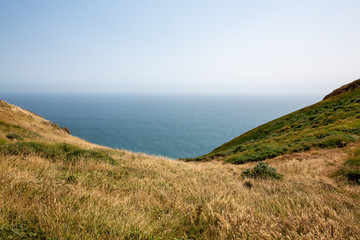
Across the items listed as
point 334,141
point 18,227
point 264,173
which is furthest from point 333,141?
point 18,227

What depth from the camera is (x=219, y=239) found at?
8.33 ft

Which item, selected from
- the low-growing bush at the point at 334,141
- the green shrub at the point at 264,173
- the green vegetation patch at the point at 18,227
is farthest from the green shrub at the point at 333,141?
the green vegetation patch at the point at 18,227

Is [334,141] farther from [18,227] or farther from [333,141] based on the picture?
[18,227]

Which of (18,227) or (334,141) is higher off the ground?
(18,227)

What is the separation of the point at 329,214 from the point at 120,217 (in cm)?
354

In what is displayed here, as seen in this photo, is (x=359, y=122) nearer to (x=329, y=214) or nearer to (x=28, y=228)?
(x=329, y=214)

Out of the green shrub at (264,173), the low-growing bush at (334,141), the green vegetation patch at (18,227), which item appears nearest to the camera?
the green vegetation patch at (18,227)

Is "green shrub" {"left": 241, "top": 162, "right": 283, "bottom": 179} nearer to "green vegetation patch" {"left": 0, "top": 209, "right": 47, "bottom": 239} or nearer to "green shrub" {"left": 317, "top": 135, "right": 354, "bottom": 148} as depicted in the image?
"green vegetation patch" {"left": 0, "top": 209, "right": 47, "bottom": 239}

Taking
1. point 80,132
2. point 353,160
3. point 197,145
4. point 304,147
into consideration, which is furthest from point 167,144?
point 353,160

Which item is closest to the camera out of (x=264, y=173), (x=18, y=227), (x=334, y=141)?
(x=18, y=227)

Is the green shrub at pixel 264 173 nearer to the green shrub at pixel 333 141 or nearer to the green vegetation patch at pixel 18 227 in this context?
the green vegetation patch at pixel 18 227

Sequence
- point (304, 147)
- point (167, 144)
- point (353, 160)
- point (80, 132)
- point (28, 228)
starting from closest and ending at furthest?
1. point (28, 228)
2. point (353, 160)
3. point (304, 147)
4. point (167, 144)
5. point (80, 132)

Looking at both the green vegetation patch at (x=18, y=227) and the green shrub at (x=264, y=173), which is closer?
the green vegetation patch at (x=18, y=227)

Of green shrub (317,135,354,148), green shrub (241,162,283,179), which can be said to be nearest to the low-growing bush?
green shrub (317,135,354,148)
